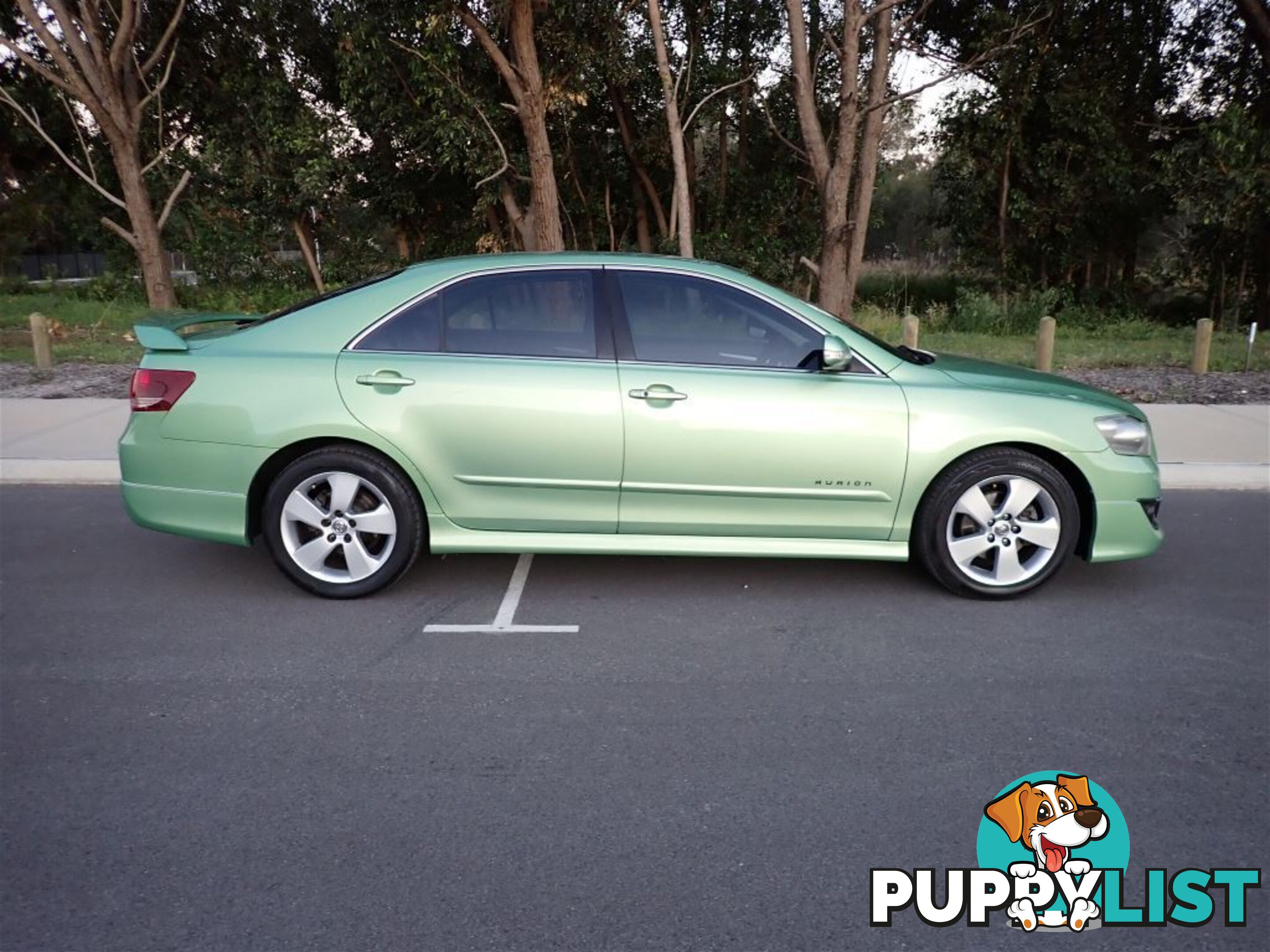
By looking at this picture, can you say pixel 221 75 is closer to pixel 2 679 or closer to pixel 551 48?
pixel 551 48

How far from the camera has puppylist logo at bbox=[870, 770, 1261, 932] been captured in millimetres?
2861

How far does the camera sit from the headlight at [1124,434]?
520cm

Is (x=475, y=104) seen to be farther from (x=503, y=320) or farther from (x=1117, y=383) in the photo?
(x=503, y=320)

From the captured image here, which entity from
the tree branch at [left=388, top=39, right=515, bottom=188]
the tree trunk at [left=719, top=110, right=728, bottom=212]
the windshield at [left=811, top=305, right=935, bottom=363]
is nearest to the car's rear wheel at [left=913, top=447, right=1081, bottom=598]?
the windshield at [left=811, top=305, right=935, bottom=363]

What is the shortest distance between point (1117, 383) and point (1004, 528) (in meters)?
7.80

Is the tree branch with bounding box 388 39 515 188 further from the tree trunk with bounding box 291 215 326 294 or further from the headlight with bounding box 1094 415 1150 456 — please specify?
the headlight with bounding box 1094 415 1150 456

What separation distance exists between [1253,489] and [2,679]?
7.92 meters

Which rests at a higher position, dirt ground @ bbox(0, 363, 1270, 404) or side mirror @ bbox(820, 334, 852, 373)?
side mirror @ bbox(820, 334, 852, 373)

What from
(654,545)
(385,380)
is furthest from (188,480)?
(654,545)

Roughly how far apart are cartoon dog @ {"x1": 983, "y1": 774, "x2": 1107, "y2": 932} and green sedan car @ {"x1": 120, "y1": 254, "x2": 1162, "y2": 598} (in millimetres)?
1871

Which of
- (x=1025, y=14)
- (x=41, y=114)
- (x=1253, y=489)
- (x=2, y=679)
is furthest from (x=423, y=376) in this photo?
(x=41, y=114)

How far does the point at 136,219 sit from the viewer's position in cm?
1945

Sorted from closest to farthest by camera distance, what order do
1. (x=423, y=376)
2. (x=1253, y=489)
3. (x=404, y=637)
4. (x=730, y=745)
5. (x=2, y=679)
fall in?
(x=730, y=745) → (x=2, y=679) → (x=404, y=637) → (x=423, y=376) → (x=1253, y=489)

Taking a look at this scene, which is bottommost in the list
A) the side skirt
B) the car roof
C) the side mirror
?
the side skirt
